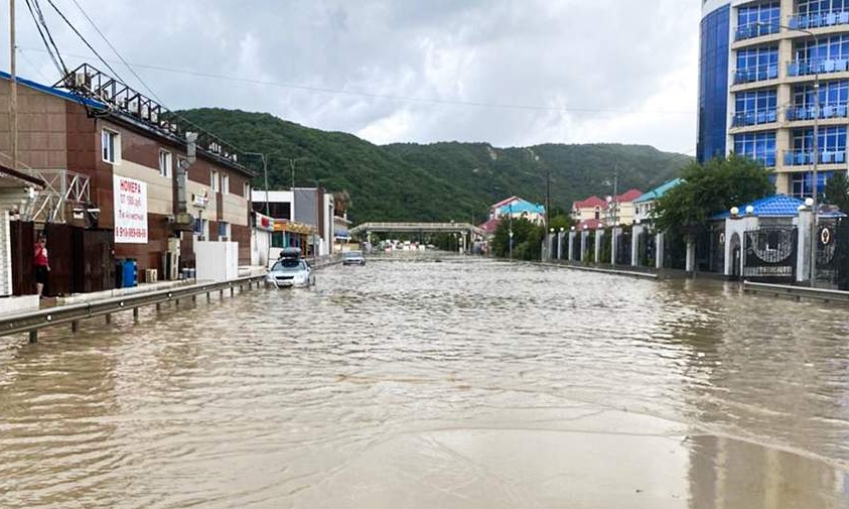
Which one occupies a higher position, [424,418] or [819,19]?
[819,19]

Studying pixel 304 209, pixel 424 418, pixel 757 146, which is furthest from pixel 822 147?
pixel 424 418

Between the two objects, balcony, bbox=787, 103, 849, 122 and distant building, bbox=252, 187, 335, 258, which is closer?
balcony, bbox=787, 103, 849, 122

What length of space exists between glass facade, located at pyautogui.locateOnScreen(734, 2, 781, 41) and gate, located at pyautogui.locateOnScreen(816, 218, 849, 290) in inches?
1540

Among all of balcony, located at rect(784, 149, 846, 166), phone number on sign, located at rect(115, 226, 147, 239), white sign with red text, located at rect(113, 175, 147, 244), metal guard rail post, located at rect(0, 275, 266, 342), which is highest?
balcony, located at rect(784, 149, 846, 166)

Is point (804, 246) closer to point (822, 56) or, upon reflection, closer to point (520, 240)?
point (822, 56)

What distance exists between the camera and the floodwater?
19.5ft

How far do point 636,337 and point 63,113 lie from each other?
22.9 m

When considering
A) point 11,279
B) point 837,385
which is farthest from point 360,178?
point 837,385

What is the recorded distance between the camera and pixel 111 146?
94.8 ft

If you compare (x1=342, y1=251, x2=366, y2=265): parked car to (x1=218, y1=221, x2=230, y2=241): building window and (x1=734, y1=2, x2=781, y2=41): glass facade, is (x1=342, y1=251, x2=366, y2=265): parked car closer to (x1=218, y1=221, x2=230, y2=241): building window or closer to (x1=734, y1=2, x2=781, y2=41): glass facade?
(x1=218, y1=221, x2=230, y2=241): building window

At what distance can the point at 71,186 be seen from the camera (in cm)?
2519

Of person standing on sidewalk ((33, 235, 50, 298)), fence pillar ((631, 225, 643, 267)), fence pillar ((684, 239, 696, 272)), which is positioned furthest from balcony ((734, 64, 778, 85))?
person standing on sidewalk ((33, 235, 50, 298))

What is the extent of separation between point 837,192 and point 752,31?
86.1 feet

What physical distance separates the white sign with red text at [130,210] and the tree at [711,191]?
3239 cm
